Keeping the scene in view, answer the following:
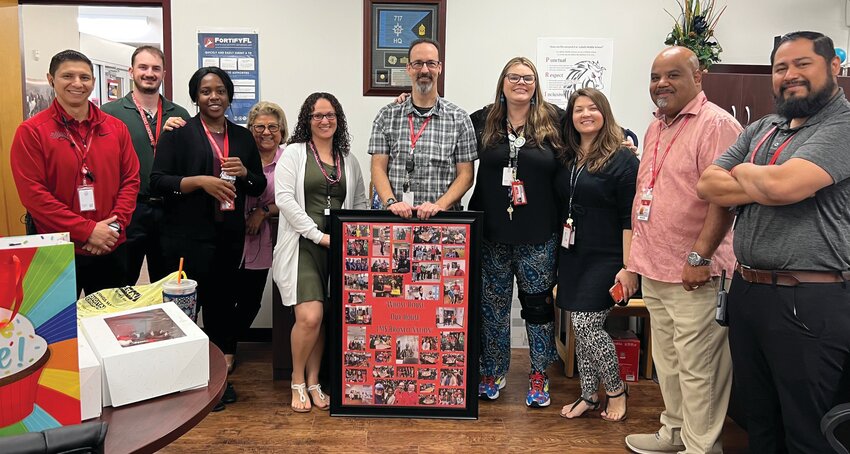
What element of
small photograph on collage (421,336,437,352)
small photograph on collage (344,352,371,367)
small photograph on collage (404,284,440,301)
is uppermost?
small photograph on collage (404,284,440,301)

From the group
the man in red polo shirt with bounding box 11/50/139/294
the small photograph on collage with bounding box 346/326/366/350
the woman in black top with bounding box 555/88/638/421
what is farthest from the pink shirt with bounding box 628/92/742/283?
the man in red polo shirt with bounding box 11/50/139/294

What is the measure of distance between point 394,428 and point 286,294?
2.80 ft

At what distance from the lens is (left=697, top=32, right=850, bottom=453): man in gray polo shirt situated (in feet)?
6.05

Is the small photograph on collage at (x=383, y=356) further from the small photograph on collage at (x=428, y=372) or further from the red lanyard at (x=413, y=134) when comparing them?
the red lanyard at (x=413, y=134)

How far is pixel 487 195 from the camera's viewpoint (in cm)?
306

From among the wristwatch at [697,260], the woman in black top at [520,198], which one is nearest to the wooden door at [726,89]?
the woman in black top at [520,198]

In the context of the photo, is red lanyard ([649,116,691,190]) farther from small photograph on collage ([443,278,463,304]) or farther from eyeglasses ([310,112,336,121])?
eyeglasses ([310,112,336,121])

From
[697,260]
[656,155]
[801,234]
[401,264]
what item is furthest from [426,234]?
[801,234]

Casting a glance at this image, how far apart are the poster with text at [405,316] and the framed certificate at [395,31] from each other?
147cm

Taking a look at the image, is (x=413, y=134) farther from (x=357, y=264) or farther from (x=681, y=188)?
(x=681, y=188)

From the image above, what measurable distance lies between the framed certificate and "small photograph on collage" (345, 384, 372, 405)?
1.98m

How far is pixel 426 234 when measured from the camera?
289 cm

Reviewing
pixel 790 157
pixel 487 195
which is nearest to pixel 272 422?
pixel 487 195

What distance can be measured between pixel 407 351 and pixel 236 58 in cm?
226
